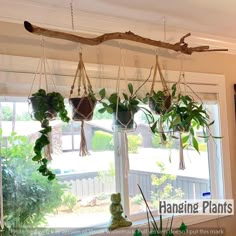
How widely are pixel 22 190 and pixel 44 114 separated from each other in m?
0.55

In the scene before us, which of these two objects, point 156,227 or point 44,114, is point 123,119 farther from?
point 156,227

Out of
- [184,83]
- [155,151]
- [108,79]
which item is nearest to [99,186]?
[155,151]

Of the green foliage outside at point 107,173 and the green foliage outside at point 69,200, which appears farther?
the green foliage outside at point 107,173

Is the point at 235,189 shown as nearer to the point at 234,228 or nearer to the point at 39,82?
the point at 234,228

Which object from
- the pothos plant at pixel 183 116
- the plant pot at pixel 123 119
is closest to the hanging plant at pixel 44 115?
the plant pot at pixel 123 119

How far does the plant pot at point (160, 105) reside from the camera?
217 centimetres

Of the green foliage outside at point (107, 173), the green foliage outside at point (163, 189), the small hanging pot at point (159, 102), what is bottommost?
the green foliage outside at point (163, 189)

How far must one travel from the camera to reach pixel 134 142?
8.18 ft

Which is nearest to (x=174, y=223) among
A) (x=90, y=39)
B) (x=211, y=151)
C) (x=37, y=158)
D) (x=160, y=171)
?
(x=160, y=171)

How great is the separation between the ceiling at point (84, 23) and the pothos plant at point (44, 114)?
22cm

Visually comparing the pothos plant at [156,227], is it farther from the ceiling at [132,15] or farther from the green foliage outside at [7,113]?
the ceiling at [132,15]

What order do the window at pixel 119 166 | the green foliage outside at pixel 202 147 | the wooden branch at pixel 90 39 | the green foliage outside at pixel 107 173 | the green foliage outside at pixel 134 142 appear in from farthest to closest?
the green foliage outside at pixel 202 147 < the green foliage outside at pixel 134 142 < the green foliage outside at pixel 107 173 < the window at pixel 119 166 < the wooden branch at pixel 90 39

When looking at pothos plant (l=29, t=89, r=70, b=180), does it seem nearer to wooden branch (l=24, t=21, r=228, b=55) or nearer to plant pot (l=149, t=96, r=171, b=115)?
wooden branch (l=24, t=21, r=228, b=55)

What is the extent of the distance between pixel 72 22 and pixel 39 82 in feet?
1.49
